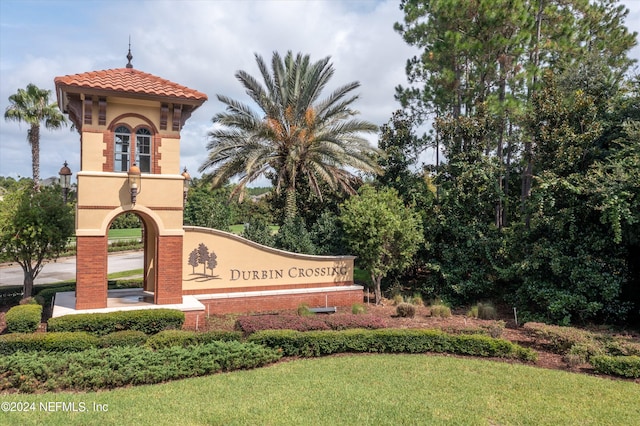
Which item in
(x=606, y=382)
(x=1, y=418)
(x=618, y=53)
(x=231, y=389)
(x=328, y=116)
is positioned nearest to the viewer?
(x=1, y=418)

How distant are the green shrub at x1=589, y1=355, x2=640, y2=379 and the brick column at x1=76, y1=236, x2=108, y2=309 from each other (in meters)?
12.5

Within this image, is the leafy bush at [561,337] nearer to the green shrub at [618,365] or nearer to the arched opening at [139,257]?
the green shrub at [618,365]

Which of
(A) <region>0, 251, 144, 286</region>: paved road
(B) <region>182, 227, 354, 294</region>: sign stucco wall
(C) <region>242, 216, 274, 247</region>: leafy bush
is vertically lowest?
(A) <region>0, 251, 144, 286</region>: paved road

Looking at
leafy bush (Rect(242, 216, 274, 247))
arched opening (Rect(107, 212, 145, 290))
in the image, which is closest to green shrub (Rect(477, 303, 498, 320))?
leafy bush (Rect(242, 216, 274, 247))

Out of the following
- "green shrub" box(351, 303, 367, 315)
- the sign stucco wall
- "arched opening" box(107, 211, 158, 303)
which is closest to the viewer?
"arched opening" box(107, 211, 158, 303)

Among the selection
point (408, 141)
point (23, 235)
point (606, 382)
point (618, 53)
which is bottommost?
point (606, 382)

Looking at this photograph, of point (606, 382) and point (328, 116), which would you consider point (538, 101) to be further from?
point (606, 382)

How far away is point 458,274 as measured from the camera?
16.9 m

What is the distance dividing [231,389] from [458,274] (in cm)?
1162

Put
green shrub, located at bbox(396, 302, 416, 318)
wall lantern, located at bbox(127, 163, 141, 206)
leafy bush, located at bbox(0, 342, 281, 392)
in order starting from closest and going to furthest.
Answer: leafy bush, located at bbox(0, 342, 281, 392), wall lantern, located at bbox(127, 163, 141, 206), green shrub, located at bbox(396, 302, 416, 318)

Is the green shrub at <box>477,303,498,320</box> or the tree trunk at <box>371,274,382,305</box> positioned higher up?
the tree trunk at <box>371,274,382,305</box>

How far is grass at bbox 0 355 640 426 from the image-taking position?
6.52 metres

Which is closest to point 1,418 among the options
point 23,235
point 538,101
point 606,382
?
point 23,235

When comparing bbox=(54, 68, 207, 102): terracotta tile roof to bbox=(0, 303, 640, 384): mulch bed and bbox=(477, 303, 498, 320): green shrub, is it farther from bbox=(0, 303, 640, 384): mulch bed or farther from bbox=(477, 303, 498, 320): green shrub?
bbox=(477, 303, 498, 320): green shrub
